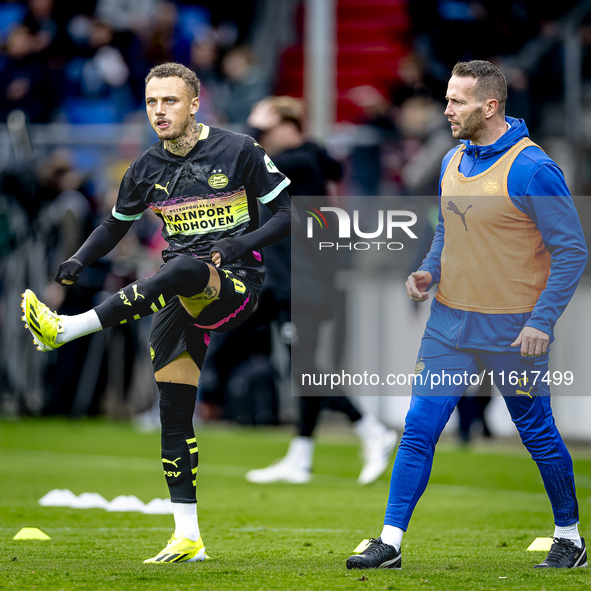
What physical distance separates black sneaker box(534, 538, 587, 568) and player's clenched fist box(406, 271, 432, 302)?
3.95 ft

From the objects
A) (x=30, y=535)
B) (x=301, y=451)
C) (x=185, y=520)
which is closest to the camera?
(x=185, y=520)

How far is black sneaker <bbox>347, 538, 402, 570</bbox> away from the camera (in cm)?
451

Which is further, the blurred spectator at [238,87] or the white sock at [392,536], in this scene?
the blurred spectator at [238,87]

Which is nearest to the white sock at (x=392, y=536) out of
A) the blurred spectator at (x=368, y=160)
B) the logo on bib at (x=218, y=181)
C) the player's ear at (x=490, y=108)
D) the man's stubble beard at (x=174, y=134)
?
the logo on bib at (x=218, y=181)

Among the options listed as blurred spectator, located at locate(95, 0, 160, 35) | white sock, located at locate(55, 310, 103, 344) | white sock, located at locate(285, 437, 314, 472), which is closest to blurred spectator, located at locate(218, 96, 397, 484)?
white sock, located at locate(285, 437, 314, 472)

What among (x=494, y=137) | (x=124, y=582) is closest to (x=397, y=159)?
(x=494, y=137)

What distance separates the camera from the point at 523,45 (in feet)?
42.8

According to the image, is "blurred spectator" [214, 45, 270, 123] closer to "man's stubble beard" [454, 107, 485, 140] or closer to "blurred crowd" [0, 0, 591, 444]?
"blurred crowd" [0, 0, 591, 444]

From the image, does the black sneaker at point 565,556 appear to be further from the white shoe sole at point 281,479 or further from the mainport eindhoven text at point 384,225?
the white shoe sole at point 281,479

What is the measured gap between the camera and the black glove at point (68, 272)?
465 cm

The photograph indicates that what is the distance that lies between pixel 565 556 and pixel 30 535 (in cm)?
263

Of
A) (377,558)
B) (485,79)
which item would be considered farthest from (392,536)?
(485,79)

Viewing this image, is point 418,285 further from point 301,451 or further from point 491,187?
point 301,451

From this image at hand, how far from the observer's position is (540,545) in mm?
5395
